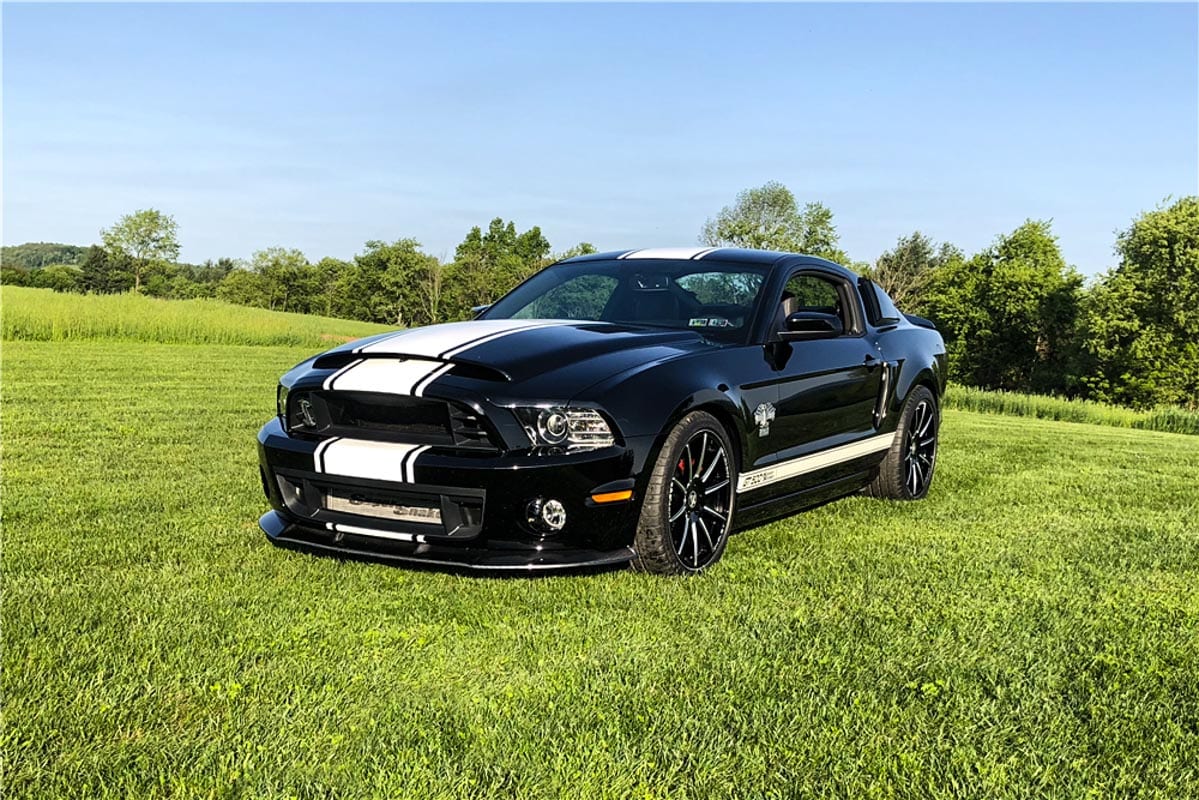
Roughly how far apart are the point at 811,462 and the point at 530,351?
1.79 m

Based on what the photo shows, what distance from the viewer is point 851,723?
8.94ft

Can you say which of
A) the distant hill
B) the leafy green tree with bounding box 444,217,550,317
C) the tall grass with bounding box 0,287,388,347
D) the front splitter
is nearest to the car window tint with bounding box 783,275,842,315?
the front splitter

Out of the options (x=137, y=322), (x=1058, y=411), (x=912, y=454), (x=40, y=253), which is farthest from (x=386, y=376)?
(x=40, y=253)

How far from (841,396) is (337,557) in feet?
9.30

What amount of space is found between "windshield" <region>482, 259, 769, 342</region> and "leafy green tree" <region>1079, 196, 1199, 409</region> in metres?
52.2

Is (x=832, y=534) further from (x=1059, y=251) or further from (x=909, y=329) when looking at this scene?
(x=1059, y=251)

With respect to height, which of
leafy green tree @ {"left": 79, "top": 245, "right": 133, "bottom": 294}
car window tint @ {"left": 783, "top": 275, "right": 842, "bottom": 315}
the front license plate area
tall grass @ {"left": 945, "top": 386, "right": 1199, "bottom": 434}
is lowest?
tall grass @ {"left": 945, "top": 386, "right": 1199, "bottom": 434}

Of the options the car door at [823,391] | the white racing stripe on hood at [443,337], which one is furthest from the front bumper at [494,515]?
the car door at [823,391]

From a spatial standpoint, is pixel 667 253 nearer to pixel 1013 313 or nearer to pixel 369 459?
pixel 369 459

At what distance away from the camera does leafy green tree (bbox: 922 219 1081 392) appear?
62.1 m

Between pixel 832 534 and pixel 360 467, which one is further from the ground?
pixel 360 467

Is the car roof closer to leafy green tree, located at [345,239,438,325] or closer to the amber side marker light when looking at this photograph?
the amber side marker light

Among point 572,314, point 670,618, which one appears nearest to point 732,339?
point 572,314

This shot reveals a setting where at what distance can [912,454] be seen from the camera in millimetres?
6449
